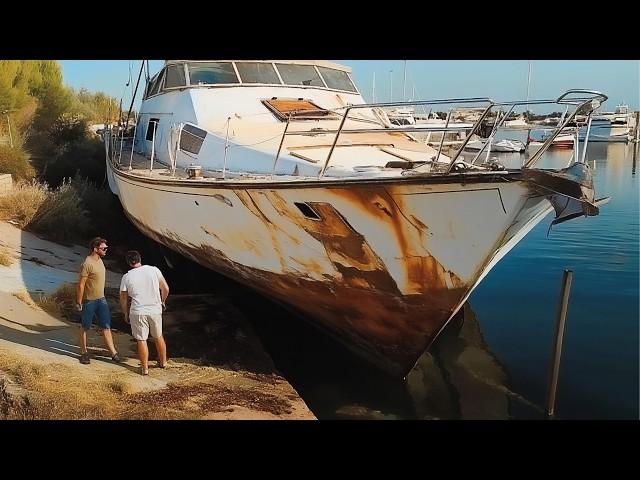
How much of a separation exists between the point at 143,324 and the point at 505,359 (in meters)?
4.57

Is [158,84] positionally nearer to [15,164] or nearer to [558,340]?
[15,164]

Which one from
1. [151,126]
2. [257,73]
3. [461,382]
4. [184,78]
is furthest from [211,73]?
[461,382]

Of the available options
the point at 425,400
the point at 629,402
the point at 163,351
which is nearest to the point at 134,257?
the point at 163,351

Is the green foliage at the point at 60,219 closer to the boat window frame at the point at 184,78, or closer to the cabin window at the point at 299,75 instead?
the boat window frame at the point at 184,78

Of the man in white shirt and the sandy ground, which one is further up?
the man in white shirt

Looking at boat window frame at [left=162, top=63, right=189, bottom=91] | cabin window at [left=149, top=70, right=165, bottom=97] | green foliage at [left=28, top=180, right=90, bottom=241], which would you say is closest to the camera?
boat window frame at [left=162, top=63, right=189, bottom=91]

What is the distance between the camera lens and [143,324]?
5570 mm

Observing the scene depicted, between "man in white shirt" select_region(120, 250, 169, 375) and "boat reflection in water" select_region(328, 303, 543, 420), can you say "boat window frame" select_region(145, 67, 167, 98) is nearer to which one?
"man in white shirt" select_region(120, 250, 169, 375)

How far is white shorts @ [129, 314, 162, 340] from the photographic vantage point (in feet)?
18.2

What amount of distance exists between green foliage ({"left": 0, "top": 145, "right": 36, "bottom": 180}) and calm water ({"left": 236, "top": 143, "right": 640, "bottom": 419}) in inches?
333

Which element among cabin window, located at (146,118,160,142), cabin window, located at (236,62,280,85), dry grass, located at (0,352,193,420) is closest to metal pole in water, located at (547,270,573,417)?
dry grass, located at (0,352,193,420)

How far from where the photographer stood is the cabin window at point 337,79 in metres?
9.08

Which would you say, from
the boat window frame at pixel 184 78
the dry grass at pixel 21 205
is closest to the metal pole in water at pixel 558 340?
the boat window frame at pixel 184 78

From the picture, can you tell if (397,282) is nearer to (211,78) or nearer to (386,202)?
(386,202)
